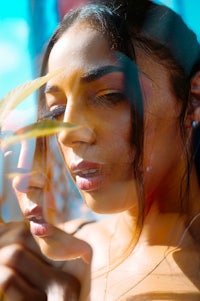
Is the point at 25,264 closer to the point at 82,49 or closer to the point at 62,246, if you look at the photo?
the point at 62,246

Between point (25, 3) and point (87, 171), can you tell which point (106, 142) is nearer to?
point (87, 171)

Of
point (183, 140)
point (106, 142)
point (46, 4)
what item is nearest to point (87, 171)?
point (106, 142)

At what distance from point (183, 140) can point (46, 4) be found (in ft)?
0.91

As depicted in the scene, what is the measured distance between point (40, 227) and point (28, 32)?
0.91 feet

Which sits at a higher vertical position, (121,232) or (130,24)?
(130,24)

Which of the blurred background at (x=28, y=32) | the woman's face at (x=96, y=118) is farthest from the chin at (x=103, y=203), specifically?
the blurred background at (x=28, y=32)

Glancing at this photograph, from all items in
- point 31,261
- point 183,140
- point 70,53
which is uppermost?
point 70,53

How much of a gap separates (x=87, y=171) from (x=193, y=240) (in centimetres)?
19

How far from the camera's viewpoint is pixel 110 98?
2.08 ft

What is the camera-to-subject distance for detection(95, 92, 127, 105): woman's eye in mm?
632

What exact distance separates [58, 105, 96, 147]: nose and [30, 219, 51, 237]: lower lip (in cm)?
12

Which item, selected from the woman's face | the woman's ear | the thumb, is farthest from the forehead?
the thumb

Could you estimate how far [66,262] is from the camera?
2.29 ft

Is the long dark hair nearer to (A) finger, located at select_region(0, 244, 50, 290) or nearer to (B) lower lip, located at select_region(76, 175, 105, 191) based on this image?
(B) lower lip, located at select_region(76, 175, 105, 191)
